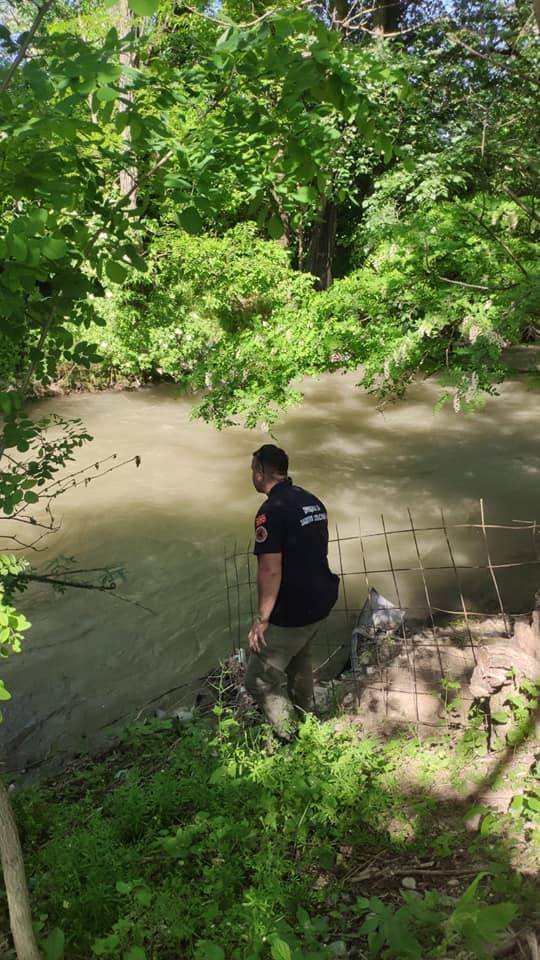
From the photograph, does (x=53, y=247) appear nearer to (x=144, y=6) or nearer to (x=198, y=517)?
(x=144, y=6)

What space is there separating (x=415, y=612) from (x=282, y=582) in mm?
3088

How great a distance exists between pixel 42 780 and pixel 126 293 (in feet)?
27.8

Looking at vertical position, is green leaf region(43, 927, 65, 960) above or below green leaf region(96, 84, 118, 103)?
below

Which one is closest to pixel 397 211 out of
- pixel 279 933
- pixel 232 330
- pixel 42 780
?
pixel 232 330

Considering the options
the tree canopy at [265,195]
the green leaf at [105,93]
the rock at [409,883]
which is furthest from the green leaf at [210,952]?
the green leaf at [105,93]

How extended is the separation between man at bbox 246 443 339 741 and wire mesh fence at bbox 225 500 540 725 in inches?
28.4

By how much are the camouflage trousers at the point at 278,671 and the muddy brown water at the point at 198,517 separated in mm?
1837

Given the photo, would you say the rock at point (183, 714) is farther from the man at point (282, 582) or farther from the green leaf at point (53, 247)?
the green leaf at point (53, 247)

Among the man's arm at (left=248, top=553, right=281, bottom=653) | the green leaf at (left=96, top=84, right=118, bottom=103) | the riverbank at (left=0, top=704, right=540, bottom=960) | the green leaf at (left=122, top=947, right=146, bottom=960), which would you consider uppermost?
the green leaf at (left=96, top=84, right=118, bottom=103)

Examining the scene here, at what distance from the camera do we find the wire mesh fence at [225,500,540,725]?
4.83 meters

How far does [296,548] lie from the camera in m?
4.16

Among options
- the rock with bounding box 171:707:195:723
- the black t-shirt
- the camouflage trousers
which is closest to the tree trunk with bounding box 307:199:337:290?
the rock with bounding box 171:707:195:723

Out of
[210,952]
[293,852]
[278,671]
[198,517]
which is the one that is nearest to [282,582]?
[278,671]

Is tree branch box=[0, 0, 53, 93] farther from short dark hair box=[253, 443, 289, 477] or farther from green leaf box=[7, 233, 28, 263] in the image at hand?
short dark hair box=[253, 443, 289, 477]
